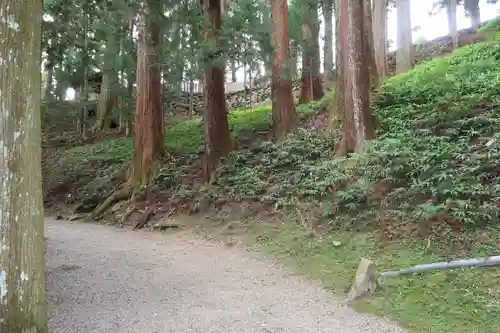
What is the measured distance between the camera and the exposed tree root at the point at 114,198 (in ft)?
35.1

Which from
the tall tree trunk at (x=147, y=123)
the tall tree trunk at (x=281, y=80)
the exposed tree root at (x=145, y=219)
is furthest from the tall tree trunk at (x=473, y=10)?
the exposed tree root at (x=145, y=219)

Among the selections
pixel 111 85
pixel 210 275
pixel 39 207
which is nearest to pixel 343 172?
pixel 210 275

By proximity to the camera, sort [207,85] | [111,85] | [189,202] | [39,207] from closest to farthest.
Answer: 1. [39,207]
2. [189,202]
3. [207,85]
4. [111,85]

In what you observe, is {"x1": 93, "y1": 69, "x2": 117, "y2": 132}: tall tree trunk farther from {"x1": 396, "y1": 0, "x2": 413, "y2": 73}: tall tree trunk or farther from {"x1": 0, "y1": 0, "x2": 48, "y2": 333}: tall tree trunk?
{"x1": 0, "y1": 0, "x2": 48, "y2": 333}: tall tree trunk

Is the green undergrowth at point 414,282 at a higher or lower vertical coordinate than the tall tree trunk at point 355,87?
lower

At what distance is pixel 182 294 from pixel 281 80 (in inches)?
279

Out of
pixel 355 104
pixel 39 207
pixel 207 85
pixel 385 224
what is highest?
pixel 207 85

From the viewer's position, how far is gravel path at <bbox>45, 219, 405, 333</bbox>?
403 centimetres

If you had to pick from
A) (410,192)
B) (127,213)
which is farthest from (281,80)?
(410,192)

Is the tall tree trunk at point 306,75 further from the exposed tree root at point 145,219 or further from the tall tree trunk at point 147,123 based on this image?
the exposed tree root at point 145,219

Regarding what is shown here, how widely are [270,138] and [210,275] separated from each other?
228 inches

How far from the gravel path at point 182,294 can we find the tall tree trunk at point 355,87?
9.92ft

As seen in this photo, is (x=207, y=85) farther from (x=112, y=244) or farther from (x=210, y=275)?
(x=210, y=275)

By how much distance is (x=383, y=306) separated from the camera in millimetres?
4336
